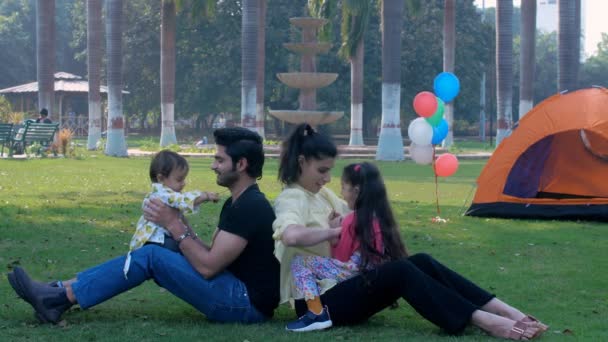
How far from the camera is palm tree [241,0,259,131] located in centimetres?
2942

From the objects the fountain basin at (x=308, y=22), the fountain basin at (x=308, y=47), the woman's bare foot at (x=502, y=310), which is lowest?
the woman's bare foot at (x=502, y=310)

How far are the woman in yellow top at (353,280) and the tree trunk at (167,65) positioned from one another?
3036 cm

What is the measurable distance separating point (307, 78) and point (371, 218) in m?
26.5

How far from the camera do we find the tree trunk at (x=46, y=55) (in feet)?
110

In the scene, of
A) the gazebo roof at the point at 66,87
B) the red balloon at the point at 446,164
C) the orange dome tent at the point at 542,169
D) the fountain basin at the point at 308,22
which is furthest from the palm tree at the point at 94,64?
the orange dome tent at the point at 542,169

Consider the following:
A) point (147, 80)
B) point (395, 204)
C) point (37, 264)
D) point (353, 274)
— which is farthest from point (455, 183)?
point (147, 80)

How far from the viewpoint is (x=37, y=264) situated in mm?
8695

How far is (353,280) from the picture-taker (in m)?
5.91

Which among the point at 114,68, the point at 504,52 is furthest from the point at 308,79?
the point at 114,68

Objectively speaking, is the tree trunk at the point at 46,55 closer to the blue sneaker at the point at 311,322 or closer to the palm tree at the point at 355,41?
the palm tree at the point at 355,41

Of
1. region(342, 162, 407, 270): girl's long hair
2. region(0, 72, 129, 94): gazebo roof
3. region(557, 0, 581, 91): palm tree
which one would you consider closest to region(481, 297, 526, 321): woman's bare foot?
region(342, 162, 407, 270): girl's long hair

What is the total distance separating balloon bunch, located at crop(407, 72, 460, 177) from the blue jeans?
8266 millimetres

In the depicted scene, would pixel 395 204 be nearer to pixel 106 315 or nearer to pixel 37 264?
pixel 37 264

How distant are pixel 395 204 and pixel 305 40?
62.2 feet
